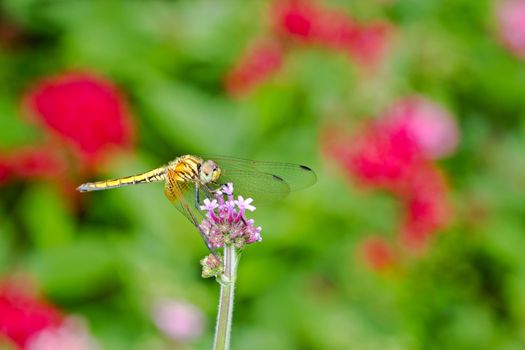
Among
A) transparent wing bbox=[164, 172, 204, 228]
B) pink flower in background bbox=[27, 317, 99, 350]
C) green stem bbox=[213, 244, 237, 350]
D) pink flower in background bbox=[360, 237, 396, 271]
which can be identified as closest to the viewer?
green stem bbox=[213, 244, 237, 350]

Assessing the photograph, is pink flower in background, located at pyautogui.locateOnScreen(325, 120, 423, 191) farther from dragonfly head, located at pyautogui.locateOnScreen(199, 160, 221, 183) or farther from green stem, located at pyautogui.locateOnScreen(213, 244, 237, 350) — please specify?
green stem, located at pyautogui.locateOnScreen(213, 244, 237, 350)

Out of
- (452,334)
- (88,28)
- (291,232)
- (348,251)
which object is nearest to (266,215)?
(291,232)

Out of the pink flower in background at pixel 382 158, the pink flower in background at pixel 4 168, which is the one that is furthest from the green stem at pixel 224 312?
the pink flower in background at pixel 4 168

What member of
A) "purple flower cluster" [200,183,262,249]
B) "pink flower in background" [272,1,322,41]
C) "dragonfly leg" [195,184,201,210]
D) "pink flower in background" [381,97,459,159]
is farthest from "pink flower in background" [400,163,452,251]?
"purple flower cluster" [200,183,262,249]

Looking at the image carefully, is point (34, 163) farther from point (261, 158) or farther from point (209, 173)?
point (209, 173)

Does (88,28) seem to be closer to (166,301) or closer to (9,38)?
(9,38)
